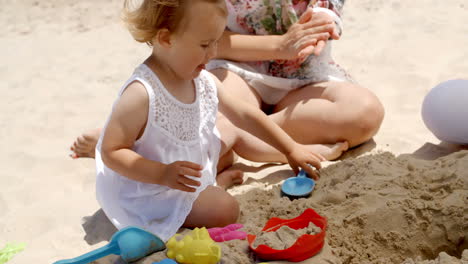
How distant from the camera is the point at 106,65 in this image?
366cm

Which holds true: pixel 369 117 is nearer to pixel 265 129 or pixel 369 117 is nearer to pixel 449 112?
pixel 449 112

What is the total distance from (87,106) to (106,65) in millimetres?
599

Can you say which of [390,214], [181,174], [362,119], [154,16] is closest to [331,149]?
[362,119]

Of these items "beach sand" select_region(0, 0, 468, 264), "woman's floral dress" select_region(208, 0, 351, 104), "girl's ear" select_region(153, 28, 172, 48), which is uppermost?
"girl's ear" select_region(153, 28, 172, 48)

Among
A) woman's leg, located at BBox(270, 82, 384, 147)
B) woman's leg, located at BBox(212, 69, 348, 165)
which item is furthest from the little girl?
woman's leg, located at BBox(270, 82, 384, 147)

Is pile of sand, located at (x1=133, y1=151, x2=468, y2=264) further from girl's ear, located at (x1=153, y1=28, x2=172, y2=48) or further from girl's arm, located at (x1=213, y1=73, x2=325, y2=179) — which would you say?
girl's ear, located at (x1=153, y1=28, x2=172, y2=48)

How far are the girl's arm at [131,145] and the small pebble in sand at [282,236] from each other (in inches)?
10.8

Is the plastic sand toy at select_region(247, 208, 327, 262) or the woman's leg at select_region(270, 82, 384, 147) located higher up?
the plastic sand toy at select_region(247, 208, 327, 262)

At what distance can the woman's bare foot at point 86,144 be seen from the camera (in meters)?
2.44

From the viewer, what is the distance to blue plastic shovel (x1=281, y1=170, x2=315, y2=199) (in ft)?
6.91

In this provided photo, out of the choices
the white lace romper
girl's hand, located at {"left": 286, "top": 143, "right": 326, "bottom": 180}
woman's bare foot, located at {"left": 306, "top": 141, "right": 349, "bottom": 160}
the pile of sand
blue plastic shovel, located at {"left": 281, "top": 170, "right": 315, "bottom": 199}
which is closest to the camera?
the pile of sand

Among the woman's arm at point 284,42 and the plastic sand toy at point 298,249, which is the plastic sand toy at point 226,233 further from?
the woman's arm at point 284,42

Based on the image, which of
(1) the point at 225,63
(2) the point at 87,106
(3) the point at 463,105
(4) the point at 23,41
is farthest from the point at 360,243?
(4) the point at 23,41

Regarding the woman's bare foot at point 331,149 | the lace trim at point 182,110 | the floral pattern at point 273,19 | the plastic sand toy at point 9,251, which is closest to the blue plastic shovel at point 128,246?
the lace trim at point 182,110
